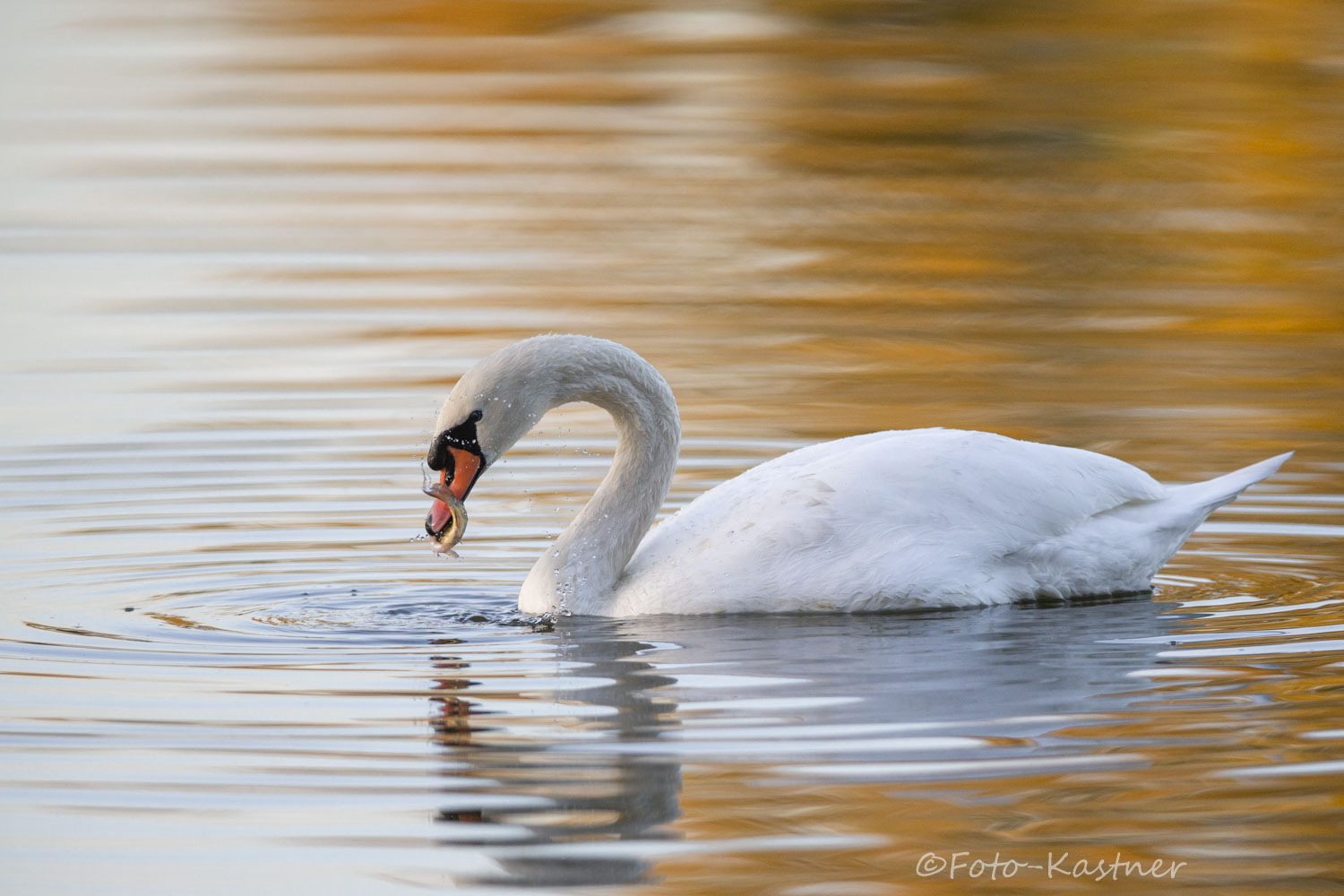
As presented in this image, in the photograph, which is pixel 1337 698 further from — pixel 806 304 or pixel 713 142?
pixel 713 142

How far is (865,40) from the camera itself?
96.0 ft

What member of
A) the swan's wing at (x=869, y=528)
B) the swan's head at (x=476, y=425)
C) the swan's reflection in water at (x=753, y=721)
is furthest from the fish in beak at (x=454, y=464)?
the swan's wing at (x=869, y=528)

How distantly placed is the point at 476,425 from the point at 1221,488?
2.89m

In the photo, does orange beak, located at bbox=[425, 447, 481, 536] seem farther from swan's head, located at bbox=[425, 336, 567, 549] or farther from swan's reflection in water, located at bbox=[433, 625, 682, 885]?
swan's reflection in water, located at bbox=[433, 625, 682, 885]

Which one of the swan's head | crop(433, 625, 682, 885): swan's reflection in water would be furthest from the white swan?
crop(433, 625, 682, 885): swan's reflection in water

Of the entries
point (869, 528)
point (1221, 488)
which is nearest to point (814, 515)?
point (869, 528)

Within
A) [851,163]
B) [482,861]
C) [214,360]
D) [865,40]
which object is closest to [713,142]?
[851,163]

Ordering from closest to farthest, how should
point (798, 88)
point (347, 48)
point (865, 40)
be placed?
point (798, 88) → point (865, 40) → point (347, 48)

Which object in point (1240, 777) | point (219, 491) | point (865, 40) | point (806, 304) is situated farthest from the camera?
point (865, 40)

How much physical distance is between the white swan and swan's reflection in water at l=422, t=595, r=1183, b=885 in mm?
125

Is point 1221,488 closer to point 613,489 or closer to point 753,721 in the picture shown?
point 613,489

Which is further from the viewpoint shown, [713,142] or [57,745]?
[713,142]

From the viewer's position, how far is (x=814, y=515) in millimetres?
8242

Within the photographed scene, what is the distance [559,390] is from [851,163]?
44.6ft
